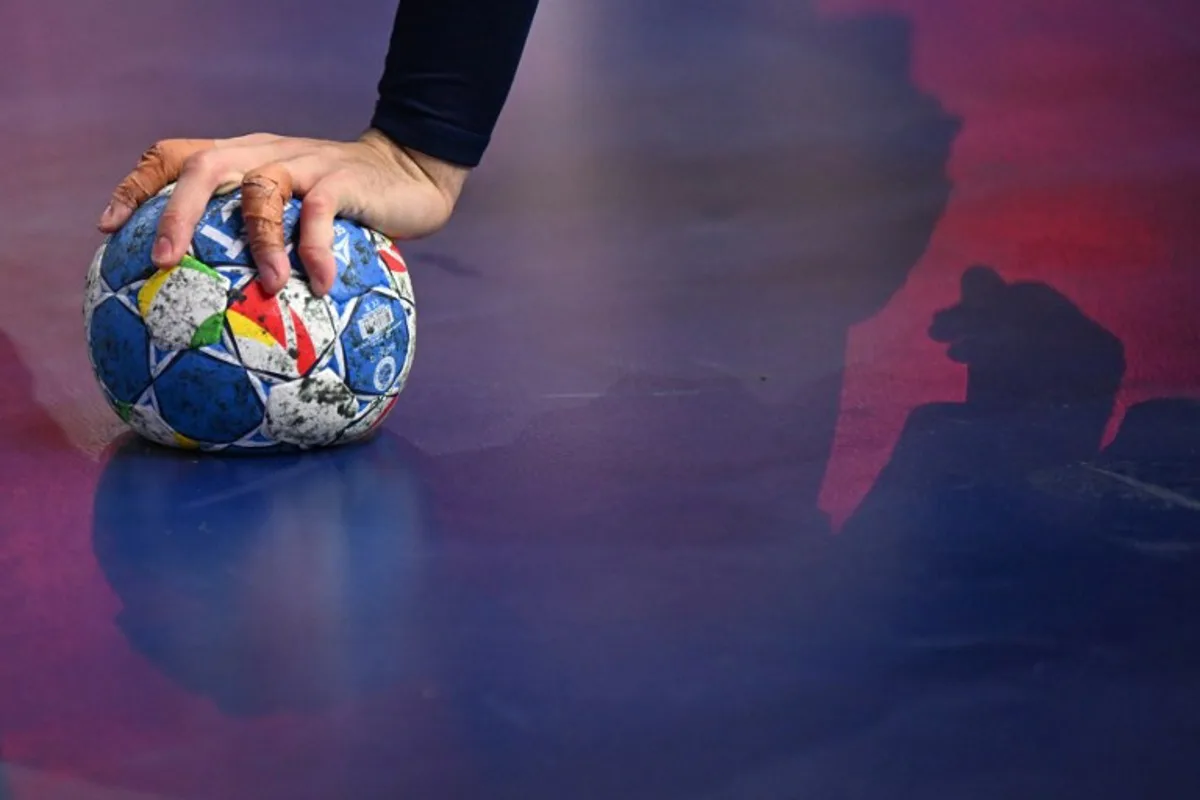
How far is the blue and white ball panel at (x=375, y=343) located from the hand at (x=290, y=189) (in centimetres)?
6

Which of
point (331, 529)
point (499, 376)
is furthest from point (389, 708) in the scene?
point (499, 376)

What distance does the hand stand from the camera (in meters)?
1.83

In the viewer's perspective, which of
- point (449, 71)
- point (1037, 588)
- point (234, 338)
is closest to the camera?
point (1037, 588)

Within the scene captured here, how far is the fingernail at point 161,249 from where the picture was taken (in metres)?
1.83

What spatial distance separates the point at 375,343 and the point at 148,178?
0.35m

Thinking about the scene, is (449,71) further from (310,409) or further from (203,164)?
(310,409)

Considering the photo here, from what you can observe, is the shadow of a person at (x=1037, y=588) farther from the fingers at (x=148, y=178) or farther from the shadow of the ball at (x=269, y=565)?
the fingers at (x=148, y=178)

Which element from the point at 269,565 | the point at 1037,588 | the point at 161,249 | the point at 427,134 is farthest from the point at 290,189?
the point at 1037,588

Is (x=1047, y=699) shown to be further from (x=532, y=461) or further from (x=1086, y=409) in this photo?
(x=1086, y=409)

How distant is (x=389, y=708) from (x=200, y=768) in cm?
15

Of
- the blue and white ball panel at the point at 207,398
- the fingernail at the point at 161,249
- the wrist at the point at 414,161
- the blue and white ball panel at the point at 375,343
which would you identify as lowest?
the blue and white ball panel at the point at 207,398

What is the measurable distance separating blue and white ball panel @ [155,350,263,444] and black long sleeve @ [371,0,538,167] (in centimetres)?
47

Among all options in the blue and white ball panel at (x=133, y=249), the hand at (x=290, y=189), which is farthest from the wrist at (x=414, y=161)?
the blue and white ball panel at (x=133, y=249)

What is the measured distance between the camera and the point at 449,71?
6.99 feet
